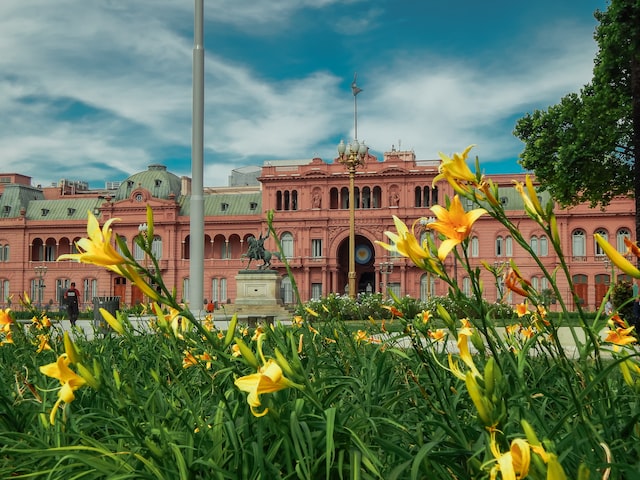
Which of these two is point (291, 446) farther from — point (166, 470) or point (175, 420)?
point (175, 420)

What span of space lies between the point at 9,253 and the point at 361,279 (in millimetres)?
30837

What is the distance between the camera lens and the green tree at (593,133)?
1831 centimetres

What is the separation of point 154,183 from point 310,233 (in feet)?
53.0

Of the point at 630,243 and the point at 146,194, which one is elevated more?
the point at 146,194

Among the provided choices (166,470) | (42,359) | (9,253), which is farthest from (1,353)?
(9,253)

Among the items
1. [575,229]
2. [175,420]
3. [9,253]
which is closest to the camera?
[175,420]

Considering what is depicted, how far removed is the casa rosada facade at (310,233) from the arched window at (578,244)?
7 centimetres

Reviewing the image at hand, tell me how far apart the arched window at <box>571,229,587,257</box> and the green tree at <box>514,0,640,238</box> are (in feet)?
86.9

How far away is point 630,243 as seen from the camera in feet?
5.01

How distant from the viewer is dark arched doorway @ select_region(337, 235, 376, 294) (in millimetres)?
49781

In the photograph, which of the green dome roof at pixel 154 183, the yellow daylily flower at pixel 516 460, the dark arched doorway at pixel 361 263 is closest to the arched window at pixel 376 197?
the dark arched doorway at pixel 361 263

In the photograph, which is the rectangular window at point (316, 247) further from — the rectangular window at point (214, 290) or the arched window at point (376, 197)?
the rectangular window at point (214, 290)

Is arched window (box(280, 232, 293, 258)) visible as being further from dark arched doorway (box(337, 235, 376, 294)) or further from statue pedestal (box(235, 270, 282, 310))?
statue pedestal (box(235, 270, 282, 310))

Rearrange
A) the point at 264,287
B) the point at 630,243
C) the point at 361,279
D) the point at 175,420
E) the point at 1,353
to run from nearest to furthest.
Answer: the point at 630,243 → the point at 175,420 → the point at 1,353 → the point at 264,287 → the point at 361,279
